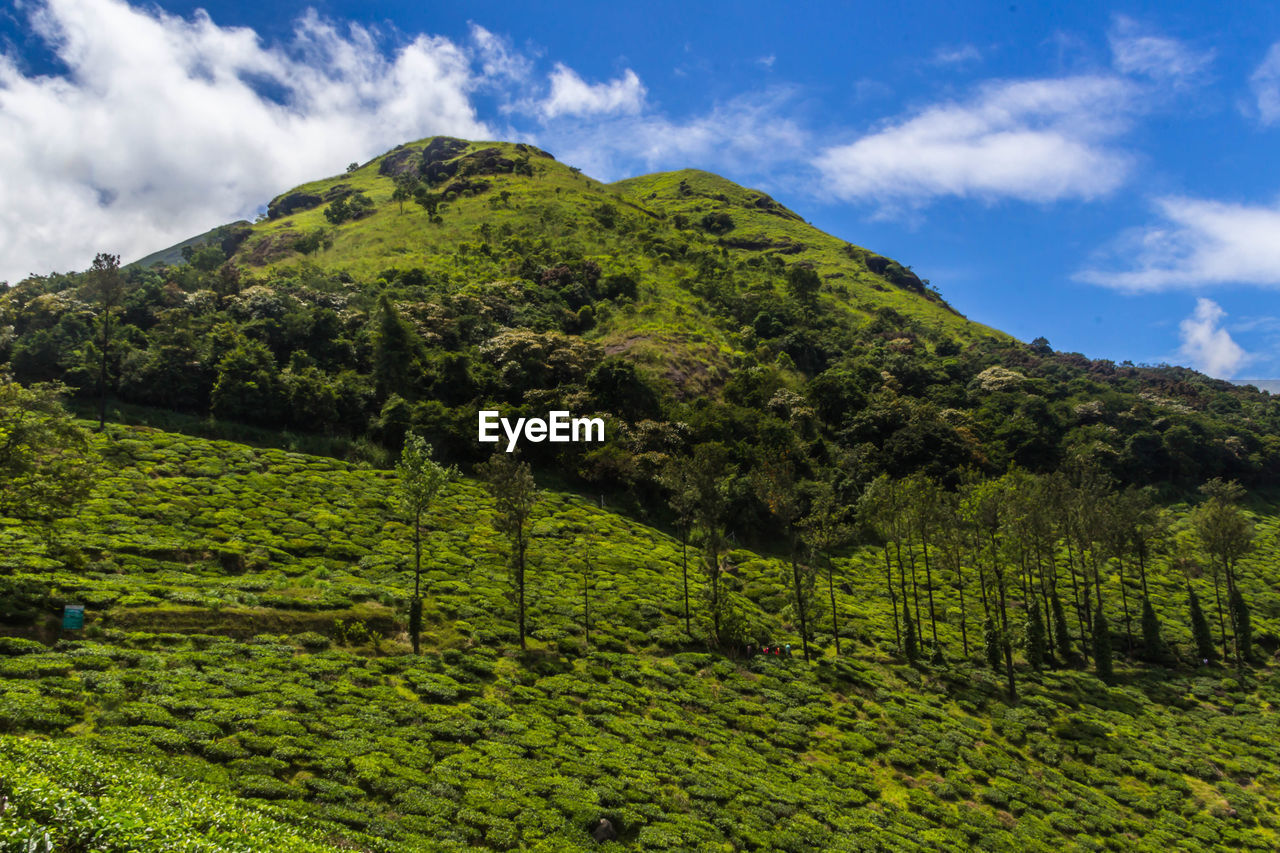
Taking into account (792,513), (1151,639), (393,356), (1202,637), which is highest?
(393,356)

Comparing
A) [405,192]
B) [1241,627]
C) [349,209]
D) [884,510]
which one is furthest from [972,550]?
[349,209]

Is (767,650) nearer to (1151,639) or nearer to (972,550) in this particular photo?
(972,550)

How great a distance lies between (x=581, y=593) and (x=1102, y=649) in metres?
41.0

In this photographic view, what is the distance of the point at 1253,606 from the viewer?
62.8 metres

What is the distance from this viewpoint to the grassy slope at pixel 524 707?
73.1 ft

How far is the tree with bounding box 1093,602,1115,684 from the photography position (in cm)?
5025

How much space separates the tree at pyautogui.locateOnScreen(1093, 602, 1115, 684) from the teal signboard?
6452 cm

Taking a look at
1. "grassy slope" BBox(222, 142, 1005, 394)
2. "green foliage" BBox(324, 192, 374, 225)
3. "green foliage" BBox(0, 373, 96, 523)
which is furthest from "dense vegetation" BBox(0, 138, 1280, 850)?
"green foliage" BBox(324, 192, 374, 225)

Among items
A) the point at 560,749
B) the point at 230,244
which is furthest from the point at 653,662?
the point at 230,244

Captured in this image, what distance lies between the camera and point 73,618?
28062 millimetres

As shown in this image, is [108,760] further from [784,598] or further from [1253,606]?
[1253,606]

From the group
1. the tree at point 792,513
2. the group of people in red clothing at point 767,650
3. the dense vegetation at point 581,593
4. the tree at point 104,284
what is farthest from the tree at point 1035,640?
the tree at point 104,284

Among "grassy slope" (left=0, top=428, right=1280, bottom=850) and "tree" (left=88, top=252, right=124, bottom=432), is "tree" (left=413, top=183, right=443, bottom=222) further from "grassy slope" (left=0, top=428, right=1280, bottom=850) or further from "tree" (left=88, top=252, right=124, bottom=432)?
"grassy slope" (left=0, top=428, right=1280, bottom=850)

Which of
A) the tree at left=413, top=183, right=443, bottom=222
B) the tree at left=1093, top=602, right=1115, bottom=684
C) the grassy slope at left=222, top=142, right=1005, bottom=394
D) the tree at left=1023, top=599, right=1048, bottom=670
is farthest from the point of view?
the tree at left=413, top=183, right=443, bottom=222
